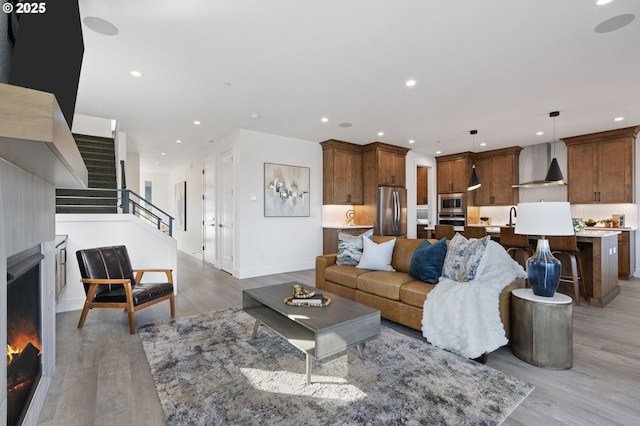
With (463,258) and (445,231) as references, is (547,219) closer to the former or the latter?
(463,258)

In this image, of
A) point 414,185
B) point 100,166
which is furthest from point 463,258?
point 100,166

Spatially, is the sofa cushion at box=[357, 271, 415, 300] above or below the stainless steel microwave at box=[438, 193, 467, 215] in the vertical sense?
below

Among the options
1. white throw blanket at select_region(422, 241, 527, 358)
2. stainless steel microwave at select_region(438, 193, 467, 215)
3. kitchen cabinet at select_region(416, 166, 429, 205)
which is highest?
kitchen cabinet at select_region(416, 166, 429, 205)

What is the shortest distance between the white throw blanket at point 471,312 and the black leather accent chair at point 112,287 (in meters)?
2.72

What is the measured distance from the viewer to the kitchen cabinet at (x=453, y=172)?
7.62m

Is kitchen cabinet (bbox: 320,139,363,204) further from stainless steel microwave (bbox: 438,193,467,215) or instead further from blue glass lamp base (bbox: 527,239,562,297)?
blue glass lamp base (bbox: 527,239,562,297)

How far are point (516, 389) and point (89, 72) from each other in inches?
191

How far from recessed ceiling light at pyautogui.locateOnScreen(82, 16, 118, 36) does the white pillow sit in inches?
129

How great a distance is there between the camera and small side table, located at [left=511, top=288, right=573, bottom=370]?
2254 millimetres

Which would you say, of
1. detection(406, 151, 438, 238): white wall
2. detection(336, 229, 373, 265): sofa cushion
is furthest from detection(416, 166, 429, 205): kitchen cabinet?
detection(336, 229, 373, 265): sofa cushion

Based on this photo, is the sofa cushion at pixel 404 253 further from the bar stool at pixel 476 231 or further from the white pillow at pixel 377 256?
the bar stool at pixel 476 231

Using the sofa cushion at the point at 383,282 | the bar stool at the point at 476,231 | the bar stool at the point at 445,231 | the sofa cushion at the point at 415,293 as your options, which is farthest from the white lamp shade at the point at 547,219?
the bar stool at the point at 445,231

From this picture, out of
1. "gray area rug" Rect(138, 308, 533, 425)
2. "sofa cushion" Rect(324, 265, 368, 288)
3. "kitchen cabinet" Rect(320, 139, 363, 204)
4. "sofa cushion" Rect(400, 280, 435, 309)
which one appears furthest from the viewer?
"kitchen cabinet" Rect(320, 139, 363, 204)

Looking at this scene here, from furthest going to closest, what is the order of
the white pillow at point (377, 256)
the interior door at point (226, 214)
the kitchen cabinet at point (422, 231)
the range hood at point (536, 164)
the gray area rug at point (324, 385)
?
the kitchen cabinet at point (422, 231), the range hood at point (536, 164), the interior door at point (226, 214), the white pillow at point (377, 256), the gray area rug at point (324, 385)
